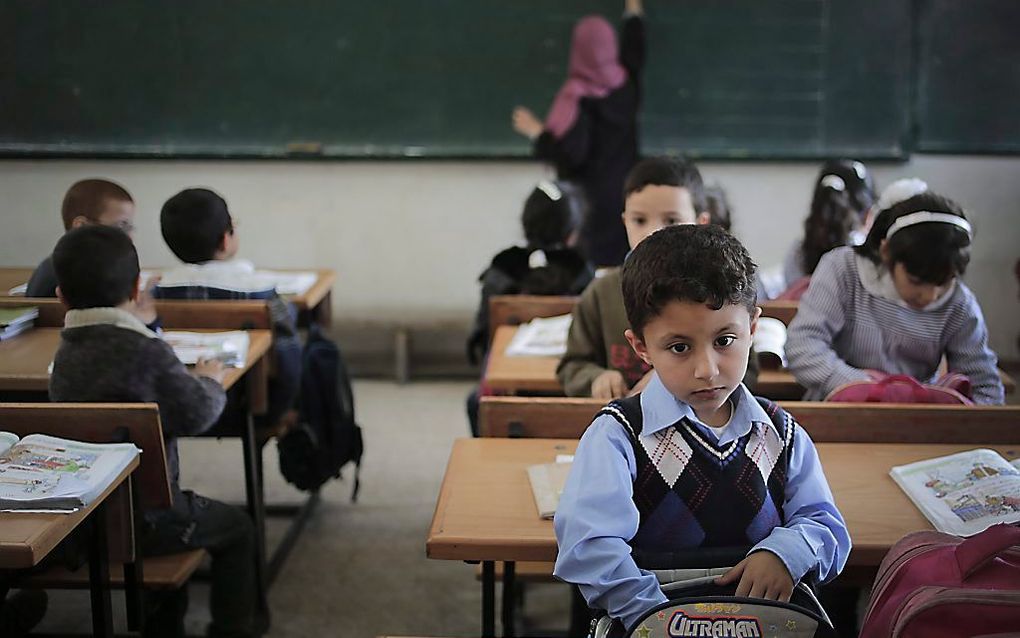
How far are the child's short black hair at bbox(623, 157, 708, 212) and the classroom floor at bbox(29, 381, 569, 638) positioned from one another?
1182mm

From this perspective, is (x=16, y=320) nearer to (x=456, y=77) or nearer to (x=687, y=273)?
(x=687, y=273)

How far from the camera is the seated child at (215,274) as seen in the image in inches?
115

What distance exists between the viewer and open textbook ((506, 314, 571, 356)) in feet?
9.14

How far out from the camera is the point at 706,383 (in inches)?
56.4

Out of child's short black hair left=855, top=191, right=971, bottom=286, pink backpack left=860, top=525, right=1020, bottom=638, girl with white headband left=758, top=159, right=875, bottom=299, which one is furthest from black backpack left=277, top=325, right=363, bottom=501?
pink backpack left=860, top=525, right=1020, bottom=638

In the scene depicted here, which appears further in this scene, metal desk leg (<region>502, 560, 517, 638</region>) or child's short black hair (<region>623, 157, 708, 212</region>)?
child's short black hair (<region>623, 157, 708, 212</region>)

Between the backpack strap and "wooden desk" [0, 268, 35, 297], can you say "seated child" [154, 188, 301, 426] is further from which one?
the backpack strap

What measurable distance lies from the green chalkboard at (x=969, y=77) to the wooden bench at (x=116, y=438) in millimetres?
3971

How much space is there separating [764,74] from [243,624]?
343 centimetres

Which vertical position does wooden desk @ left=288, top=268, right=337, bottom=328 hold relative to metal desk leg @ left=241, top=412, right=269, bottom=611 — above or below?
above

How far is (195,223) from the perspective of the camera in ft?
9.56

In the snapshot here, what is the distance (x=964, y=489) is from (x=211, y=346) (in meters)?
1.75

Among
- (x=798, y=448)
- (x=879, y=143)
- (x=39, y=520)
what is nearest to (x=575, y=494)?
(x=798, y=448)

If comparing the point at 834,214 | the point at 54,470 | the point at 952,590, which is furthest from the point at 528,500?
the point at 834,214
